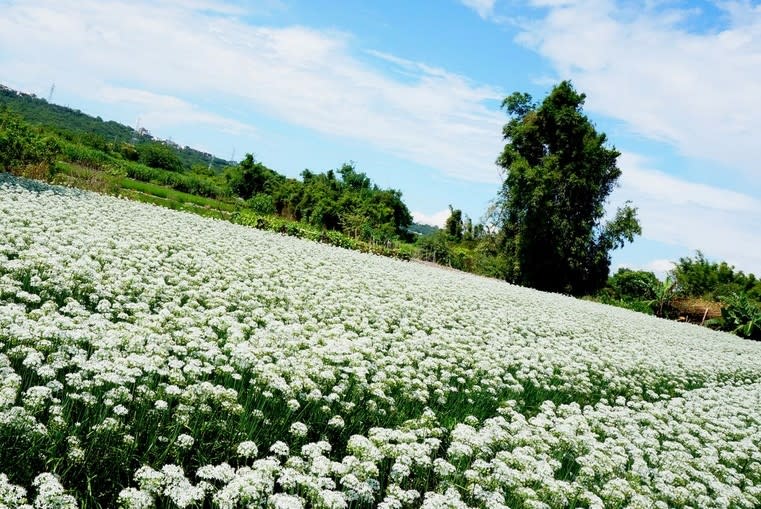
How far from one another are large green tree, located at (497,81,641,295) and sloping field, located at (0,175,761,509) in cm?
2805

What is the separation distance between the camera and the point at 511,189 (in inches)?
1724

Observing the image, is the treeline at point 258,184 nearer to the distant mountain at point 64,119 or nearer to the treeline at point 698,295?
the treeline at point 698,295

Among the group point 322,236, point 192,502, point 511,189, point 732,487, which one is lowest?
point 192,502

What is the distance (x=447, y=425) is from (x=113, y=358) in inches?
185

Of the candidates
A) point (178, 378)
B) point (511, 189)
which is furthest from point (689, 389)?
point (511, 189)

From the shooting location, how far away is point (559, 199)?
143 ft

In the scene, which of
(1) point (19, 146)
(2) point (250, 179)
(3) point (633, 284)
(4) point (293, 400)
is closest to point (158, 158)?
(2) point (250, 179)

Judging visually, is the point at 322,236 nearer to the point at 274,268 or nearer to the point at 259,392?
the point at 274,268

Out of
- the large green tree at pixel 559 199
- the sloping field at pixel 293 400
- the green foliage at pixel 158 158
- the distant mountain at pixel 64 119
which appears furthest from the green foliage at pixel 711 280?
the distant mountain at pixel 64 119

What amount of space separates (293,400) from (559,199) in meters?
41.0

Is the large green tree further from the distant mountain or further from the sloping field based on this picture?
the distant mountain

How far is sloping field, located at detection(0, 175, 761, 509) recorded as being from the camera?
15.9 feet

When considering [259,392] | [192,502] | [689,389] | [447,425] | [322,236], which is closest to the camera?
[192,502]

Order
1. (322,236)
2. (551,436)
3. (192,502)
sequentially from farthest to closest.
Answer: (322,236) → (551,436) → (192,502)
